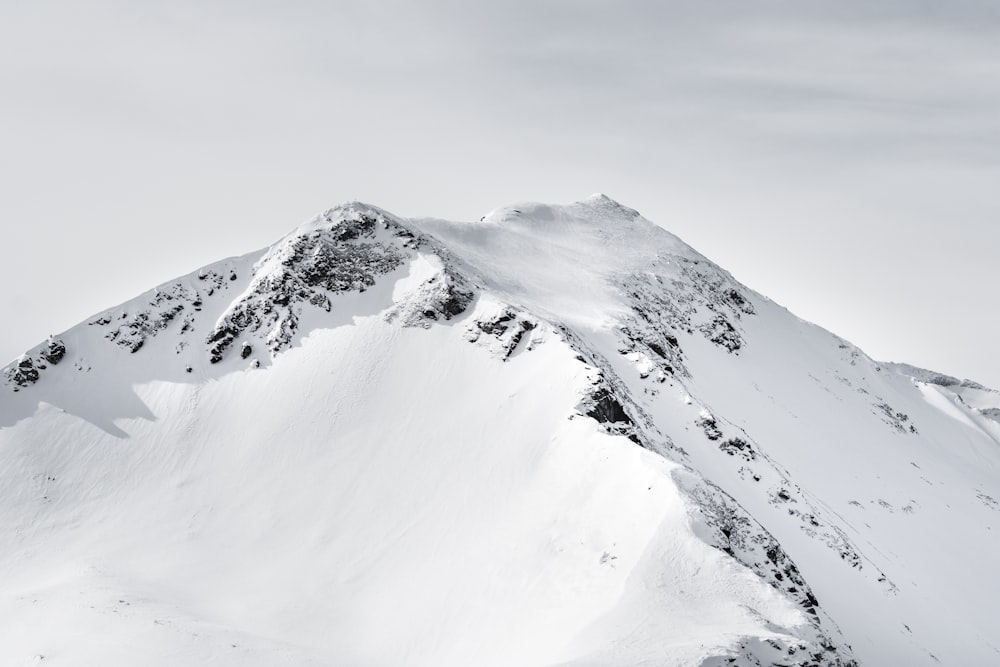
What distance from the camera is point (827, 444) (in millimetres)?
54250

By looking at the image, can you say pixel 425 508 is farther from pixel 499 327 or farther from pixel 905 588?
pixel 905 588

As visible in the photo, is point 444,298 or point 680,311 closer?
point 444,298

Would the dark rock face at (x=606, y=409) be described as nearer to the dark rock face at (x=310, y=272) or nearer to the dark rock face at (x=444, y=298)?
the dark rock face at (x=444, y=298)

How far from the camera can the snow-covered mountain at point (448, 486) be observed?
1022 inches

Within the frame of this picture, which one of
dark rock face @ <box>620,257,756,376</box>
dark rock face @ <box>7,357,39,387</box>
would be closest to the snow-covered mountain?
dark rock face @ <box>7,357,39,387</box>

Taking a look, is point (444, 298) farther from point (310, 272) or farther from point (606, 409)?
point (606, 409)

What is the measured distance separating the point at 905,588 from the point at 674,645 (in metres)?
27.2

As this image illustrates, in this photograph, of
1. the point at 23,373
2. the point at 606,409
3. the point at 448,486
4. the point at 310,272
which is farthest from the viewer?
the point at 310,272

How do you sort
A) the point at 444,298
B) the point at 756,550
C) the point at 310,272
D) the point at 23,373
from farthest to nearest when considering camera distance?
the point at 310,272 < the point at 23,373 < the point at 444,298 < the point at 756,550

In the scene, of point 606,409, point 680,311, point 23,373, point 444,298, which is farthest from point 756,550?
point 23,373

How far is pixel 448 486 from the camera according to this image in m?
34.5

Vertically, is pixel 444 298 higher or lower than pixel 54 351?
higher

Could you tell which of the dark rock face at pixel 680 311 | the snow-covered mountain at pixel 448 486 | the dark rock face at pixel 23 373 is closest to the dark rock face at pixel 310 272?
the snow-covered mountain at pixel 448 486

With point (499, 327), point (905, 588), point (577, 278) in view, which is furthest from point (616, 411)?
point (577, 278)
